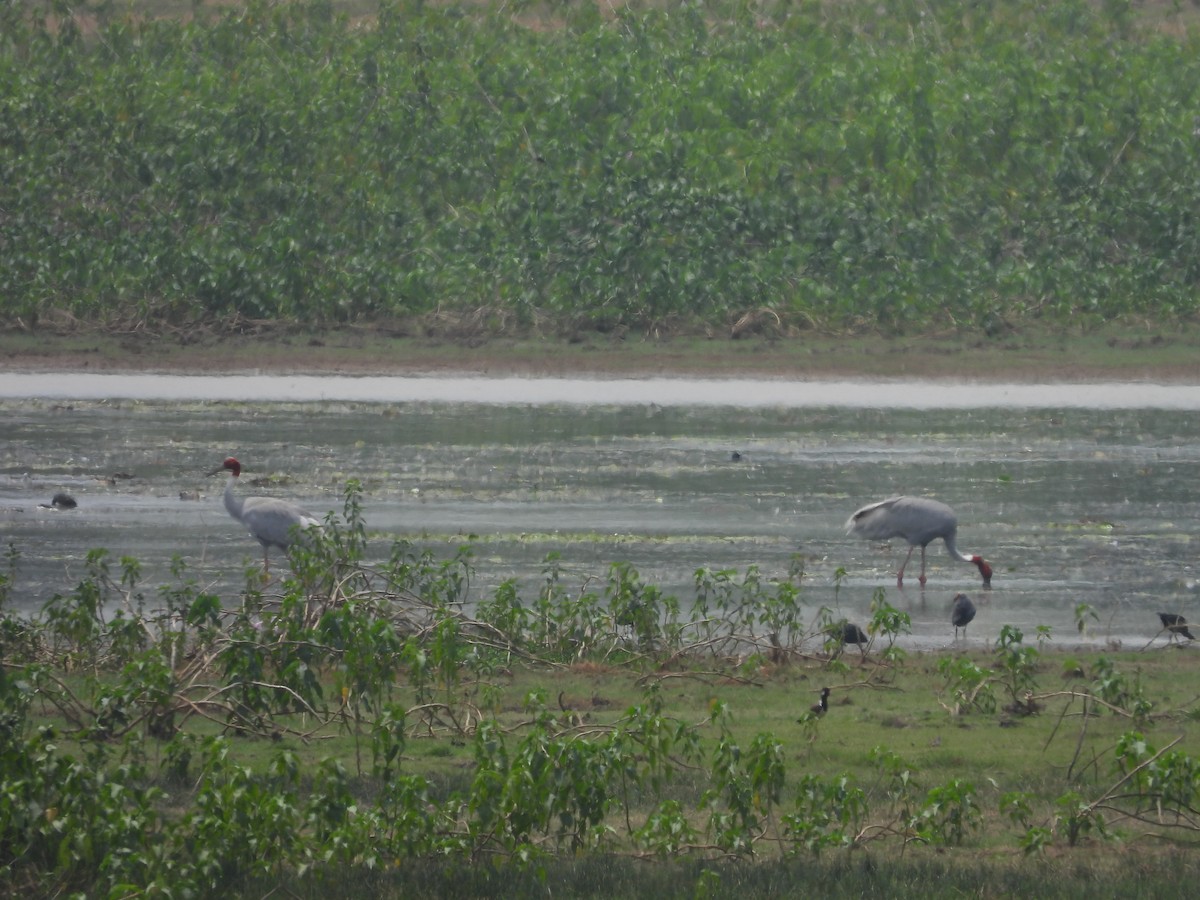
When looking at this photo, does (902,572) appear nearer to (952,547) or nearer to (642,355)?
(952,547)

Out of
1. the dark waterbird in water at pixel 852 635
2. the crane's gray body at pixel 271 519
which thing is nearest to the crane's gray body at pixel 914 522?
the dark waterbird in water at pixel 852 635

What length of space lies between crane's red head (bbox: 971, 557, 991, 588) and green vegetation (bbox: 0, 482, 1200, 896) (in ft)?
6.04

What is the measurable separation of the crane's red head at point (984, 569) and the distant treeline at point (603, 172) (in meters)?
16.1

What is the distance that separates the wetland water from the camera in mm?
13625

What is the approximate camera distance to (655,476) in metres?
18.2

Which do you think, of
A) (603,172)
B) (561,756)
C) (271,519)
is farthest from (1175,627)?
(603,172)

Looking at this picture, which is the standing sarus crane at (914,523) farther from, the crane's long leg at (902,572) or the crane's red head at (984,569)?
the crane's red head at (984,569)

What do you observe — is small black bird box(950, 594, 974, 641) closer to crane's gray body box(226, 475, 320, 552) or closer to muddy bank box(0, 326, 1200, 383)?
crane's gray body box(226, 475, 320, 552)

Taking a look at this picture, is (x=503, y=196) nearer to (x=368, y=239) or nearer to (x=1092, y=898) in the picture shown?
(x=368, y=239)

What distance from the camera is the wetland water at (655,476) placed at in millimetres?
13625

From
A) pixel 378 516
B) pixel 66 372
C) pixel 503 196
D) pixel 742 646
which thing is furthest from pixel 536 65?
pixel 742 646

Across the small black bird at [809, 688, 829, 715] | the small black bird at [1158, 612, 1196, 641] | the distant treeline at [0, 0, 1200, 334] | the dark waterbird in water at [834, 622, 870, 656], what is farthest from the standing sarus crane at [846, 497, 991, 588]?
the distant treeline at [0, 0, 1200, 334]

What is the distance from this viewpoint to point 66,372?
26.9m

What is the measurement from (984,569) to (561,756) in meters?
7.25
